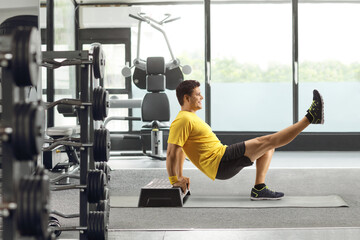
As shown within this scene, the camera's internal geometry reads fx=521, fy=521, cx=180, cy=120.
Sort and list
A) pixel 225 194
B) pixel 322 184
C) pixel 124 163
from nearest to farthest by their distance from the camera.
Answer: pixel 225 194
pixel 322 184
pixel 124 163

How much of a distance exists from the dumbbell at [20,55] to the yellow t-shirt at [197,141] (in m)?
2.15

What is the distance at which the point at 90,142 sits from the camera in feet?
8.66

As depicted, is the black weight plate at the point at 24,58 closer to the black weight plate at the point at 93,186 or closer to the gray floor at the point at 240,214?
the black weight plate at the point at 93,186

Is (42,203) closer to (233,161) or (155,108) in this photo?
(233,161)

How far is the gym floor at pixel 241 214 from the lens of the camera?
8.96 feet

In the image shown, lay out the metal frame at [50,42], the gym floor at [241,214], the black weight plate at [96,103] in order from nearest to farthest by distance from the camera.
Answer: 1. the black weight plate at [96,103]
2. the gym floor at [241,214]
3. the metal frame at [50,42]

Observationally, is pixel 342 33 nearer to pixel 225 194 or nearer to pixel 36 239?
pixel 225 194

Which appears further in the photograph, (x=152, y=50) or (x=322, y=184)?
(x=152, y=50)

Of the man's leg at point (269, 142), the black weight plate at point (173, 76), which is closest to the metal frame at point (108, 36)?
the black weight plate at point (173, 76)

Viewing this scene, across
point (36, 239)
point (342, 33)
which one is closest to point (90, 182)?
point (36, 239)

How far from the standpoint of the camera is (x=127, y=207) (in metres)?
3.50

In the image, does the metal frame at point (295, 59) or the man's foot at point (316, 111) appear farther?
the metal frame at point (295, 59)

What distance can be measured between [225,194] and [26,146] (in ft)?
9.22

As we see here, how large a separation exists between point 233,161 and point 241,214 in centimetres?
46
